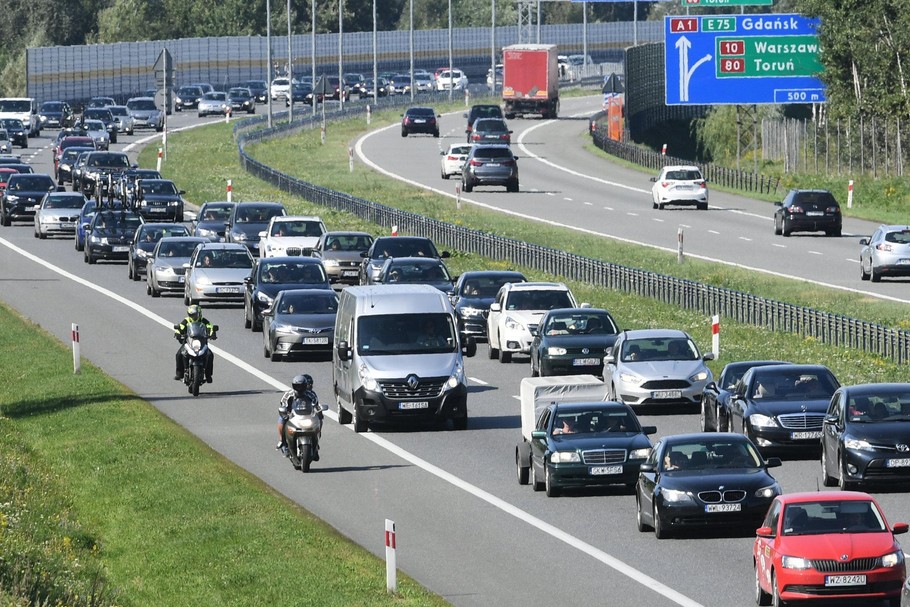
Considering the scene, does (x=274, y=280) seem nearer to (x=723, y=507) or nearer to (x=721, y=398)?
(x=721, y=398)

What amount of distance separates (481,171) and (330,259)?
28594 mm

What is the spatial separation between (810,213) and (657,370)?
1346 inches

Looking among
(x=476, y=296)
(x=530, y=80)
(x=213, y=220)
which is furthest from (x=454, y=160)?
(x=476, y=296)

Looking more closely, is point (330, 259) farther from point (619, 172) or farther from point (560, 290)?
point (619, 172)

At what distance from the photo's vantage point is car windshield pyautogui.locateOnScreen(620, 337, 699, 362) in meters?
33.8

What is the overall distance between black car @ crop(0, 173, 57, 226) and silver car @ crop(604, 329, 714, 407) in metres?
39.7

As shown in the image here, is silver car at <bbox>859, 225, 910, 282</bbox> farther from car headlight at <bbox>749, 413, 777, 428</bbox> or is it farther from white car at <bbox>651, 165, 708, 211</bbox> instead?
car headlight at <bbox>749, 413, 777, 428</bbox>

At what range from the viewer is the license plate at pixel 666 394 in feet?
109

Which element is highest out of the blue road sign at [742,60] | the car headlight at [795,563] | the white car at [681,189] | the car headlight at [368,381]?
the blue road sign at [742,60]

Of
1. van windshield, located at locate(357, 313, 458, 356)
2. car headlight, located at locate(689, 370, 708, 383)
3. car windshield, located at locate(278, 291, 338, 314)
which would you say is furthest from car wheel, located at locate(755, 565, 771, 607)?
car windshield, located at locate(278, 291, 338, 314)

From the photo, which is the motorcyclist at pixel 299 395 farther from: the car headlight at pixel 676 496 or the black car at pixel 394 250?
the black car at pixel 394 250

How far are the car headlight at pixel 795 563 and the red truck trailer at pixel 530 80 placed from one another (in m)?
101

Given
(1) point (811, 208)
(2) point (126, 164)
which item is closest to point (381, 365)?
(1) point (811, 208)

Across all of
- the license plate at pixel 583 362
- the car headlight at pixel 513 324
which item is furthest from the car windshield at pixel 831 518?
the car headlight at pixel 513 324
